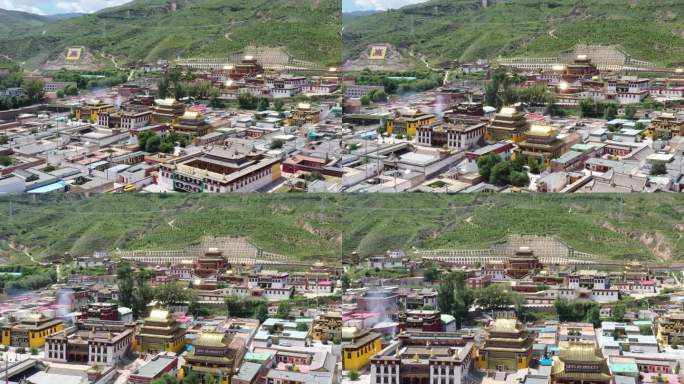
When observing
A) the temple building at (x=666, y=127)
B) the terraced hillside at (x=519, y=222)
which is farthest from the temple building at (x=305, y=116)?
the temple building at (x=666, y=127)

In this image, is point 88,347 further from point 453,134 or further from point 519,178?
point 519,178

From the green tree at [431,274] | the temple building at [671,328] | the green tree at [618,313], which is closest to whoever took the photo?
the temple building at [671,328]

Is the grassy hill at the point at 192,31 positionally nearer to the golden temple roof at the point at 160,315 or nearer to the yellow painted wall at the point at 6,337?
the golden temple roof at the point at 160,315

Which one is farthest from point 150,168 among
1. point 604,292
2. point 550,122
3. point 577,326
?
point 604,292

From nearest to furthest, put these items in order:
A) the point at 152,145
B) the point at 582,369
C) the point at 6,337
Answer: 1. the point at 152,145
2. the point at 582,369
3. the point at 6,337

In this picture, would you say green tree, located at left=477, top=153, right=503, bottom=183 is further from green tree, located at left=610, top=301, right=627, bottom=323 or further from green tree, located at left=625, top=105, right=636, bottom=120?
green tree, located at left=610, top=301, right=627, bottom=323

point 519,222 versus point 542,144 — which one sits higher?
point 542,144

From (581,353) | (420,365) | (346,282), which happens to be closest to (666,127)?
(581,353)
